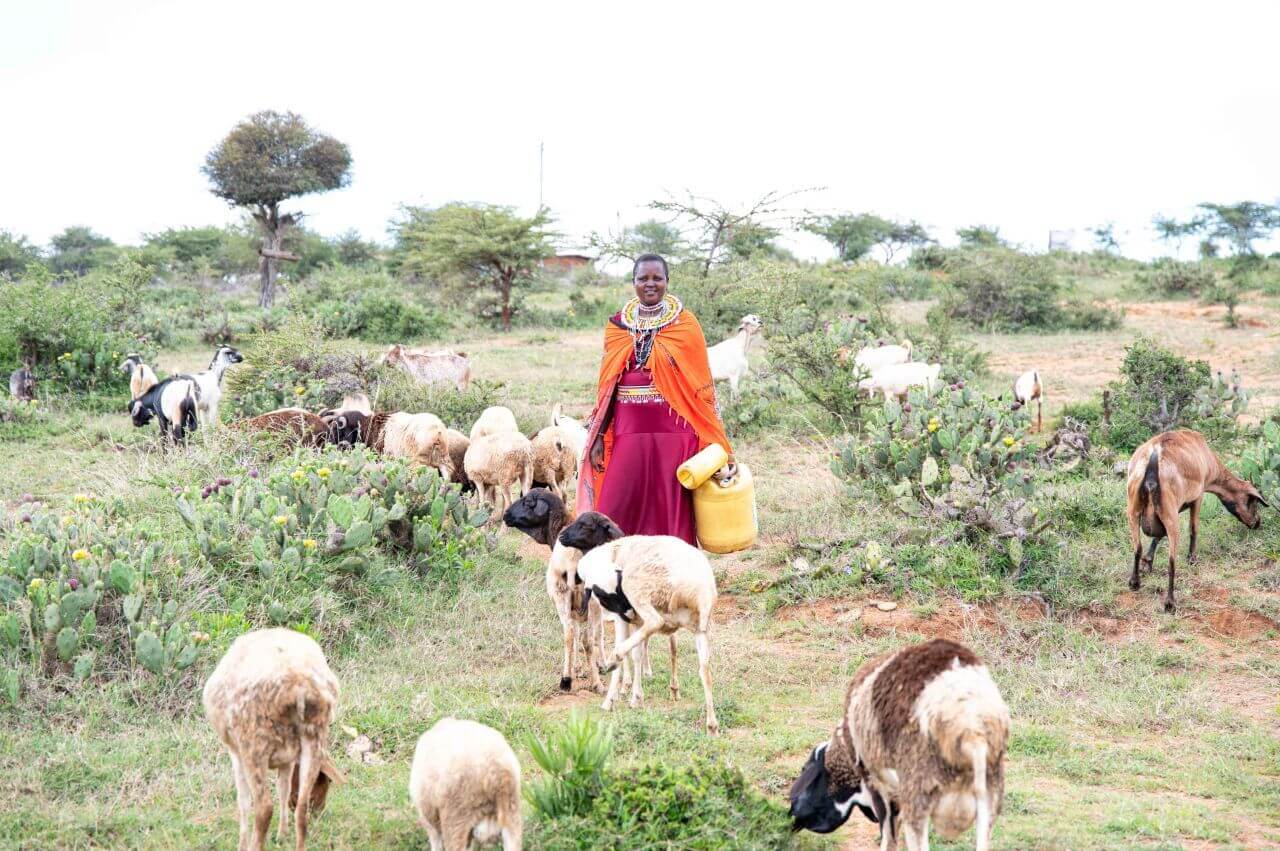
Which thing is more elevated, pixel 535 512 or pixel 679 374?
pixel 679 374

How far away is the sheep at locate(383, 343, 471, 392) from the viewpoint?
40.7 feet

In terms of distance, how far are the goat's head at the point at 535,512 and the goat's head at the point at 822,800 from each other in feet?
8.79

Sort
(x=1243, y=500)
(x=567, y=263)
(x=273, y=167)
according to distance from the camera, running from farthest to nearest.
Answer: (x=567, y=263) < (x=273, y=167) < (x=1243, y=500)

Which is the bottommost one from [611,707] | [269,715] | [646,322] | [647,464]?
[611,707]

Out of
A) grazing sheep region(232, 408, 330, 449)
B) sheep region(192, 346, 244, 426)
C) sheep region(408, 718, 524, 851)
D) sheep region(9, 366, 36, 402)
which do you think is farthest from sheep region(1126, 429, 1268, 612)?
sheep region(9, 366, 36, 402)

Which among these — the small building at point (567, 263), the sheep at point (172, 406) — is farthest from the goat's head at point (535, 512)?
the small building at point (567, 263)

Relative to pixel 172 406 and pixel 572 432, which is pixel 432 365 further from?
pixel 572 432

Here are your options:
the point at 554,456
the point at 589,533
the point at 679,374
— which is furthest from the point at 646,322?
the point at 554,456

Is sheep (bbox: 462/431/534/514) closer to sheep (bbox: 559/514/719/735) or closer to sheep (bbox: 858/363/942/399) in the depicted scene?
sheep (bbox: 559/514/719/735)

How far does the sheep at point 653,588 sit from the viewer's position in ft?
15.6

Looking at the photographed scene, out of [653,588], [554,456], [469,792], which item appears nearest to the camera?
[469,792]

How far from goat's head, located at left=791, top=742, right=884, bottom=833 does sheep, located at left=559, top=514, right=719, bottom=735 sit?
3.40 feet

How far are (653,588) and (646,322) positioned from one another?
6.11ft

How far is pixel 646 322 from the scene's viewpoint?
6137mm
